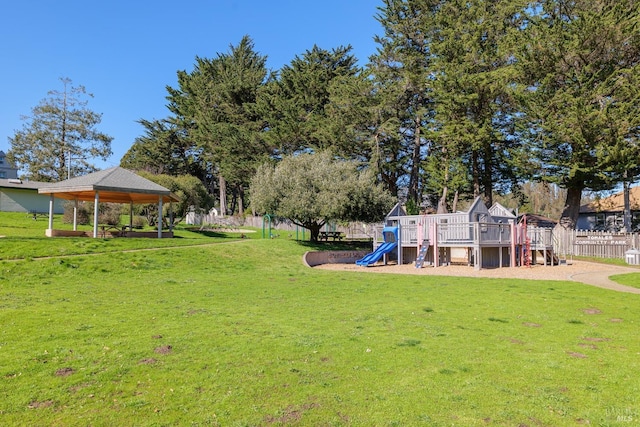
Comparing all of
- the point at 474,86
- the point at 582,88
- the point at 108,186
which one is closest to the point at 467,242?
the point at 582,88

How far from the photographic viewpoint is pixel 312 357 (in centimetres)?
598

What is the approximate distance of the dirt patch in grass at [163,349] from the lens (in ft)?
19.8

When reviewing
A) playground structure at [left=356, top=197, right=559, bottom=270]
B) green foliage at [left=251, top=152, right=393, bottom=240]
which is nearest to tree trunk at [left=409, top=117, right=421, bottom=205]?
green foliage at [left=251, top=152, right=393, bottom=240]

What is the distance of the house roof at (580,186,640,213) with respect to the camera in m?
43.0

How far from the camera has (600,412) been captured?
14.2 ft

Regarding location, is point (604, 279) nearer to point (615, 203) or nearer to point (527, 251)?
point (527, 251)

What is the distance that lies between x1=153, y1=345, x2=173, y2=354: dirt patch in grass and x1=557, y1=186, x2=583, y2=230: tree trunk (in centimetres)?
3407

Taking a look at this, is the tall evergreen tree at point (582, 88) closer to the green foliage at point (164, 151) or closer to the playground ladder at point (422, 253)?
the playground ladder at point (422, 253)

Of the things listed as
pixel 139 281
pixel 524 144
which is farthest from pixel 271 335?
pixel 524 144

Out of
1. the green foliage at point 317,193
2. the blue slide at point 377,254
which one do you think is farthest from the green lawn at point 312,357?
the green foliage at point 317,193

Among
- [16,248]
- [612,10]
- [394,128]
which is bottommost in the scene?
[16,248]

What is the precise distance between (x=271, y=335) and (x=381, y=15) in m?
42.1

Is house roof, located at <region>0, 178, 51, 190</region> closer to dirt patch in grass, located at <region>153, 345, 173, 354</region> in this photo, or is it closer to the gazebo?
the gazebo

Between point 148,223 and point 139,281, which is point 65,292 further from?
point 148,223
